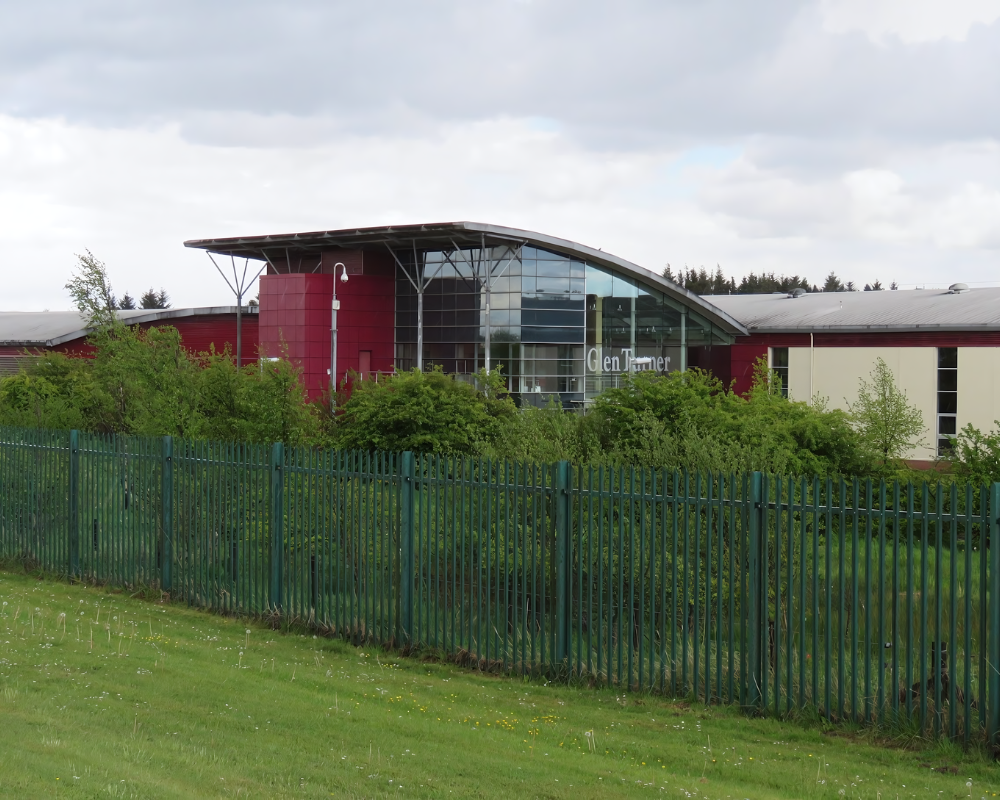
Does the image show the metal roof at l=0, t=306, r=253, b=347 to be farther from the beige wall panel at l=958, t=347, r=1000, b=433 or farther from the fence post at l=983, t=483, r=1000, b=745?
the fence post at l=983, t=483, r=1000, b=745

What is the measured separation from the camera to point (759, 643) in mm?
8766

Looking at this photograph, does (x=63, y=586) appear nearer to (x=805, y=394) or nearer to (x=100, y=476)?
(x=100, y=476)

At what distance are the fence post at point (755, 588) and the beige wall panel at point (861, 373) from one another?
105 ft

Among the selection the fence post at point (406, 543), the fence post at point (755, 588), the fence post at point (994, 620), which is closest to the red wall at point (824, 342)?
the fence post at point (406, 543)

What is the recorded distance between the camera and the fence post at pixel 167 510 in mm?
13484

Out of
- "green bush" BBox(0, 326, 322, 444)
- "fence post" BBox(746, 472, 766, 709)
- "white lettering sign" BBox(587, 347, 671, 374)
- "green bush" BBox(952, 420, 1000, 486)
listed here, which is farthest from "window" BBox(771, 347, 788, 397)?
"fence post" BBox(746, 472, 766, 709)

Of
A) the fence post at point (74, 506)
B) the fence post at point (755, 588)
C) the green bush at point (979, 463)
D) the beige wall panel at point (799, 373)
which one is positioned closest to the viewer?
the fence post at point (755, 588)

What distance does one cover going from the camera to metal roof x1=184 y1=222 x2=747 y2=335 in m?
42.5

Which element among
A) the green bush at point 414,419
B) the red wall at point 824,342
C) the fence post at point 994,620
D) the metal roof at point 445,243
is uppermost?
the metal roof at point 445,243

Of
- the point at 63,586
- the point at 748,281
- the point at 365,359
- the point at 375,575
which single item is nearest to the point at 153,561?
the point at 63,586

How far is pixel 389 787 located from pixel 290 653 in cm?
462

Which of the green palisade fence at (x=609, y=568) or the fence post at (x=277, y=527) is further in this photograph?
the fence post at (x=277, y=527)

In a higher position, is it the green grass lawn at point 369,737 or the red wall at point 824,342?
the red wall at point 824,342

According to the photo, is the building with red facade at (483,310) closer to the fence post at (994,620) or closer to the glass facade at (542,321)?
the glass facade at (542,321)
